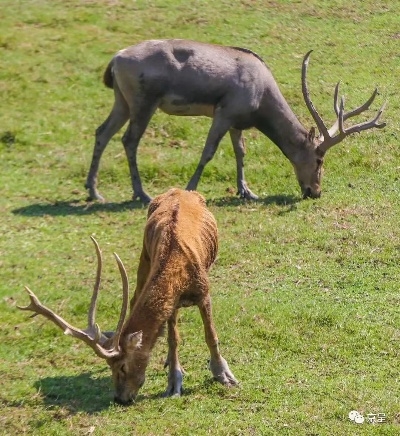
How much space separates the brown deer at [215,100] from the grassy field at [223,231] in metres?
A: 0.50

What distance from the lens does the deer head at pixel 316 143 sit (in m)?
14.1

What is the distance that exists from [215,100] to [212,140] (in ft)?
1.91

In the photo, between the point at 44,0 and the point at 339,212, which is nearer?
the point at 339,212

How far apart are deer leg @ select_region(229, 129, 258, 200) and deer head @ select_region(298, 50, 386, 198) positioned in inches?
30.2

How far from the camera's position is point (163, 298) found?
778cm

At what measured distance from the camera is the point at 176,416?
8.02 m

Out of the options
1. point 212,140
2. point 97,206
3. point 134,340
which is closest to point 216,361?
point 134,340

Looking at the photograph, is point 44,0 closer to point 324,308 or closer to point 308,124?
point 308,124

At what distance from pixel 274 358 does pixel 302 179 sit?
18.1 ft

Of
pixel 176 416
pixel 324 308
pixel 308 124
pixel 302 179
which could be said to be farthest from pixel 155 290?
pixel 308 124

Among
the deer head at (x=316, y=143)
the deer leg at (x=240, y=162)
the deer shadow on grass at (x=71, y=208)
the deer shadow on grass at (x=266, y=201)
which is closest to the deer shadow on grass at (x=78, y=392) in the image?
the deer shadow on grass at (x=71, y=208)

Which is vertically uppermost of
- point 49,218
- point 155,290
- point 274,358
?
point 155,290

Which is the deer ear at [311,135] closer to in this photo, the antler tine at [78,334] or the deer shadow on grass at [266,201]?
the deer shadow on grass at [266,201]

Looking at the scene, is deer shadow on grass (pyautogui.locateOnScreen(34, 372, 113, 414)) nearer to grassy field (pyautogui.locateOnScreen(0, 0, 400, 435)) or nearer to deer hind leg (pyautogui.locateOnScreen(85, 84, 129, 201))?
grassy field (pyautogui.locateOnScreen(0, 0, 400, 435))
